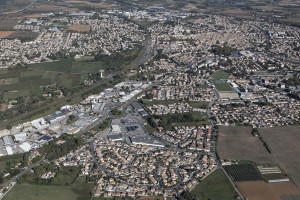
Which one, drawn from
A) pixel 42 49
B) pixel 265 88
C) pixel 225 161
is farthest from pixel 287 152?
pixel 42 49

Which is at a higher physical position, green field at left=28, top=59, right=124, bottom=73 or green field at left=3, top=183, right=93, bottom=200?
green field at left=28, top=59, right=124, bottom=73

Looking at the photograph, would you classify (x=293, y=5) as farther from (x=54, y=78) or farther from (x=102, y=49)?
(x=54, y=78)

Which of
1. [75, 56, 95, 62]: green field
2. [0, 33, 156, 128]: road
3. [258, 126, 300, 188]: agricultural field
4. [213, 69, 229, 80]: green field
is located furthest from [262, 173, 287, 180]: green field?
[75, 56, 95, 62]: green field

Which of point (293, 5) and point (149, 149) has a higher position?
point (293, 5)

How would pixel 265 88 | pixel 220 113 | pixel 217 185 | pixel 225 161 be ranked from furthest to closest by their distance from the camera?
pixel 265 88 < pixel 220 113 < pixel 225 161 < pixel 217 185

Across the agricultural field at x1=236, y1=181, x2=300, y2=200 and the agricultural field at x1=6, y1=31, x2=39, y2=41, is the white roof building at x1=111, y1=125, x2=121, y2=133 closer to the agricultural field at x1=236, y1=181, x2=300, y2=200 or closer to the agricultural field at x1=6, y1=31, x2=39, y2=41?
the agricultural field at x1=236, y1=181, x2=300, y2=200

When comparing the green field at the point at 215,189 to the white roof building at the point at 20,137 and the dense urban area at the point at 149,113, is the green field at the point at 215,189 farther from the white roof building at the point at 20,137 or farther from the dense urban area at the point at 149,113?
the white roof building at the point at 20,137
